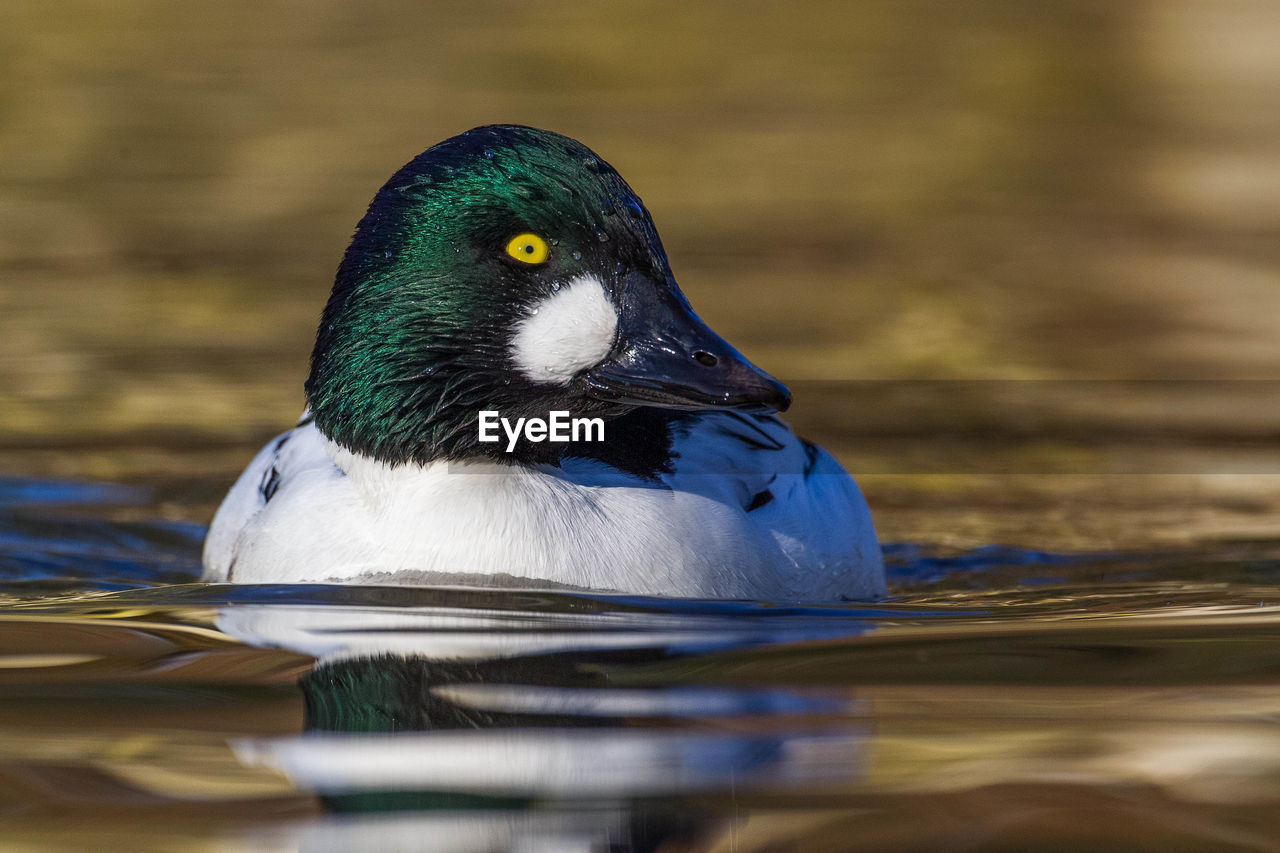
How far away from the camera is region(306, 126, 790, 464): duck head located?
4.07 metres

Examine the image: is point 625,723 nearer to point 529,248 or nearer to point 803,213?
point 529,248

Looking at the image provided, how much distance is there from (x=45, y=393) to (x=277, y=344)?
1.10 metres

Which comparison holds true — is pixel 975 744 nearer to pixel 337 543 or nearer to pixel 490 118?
pixel 337 543

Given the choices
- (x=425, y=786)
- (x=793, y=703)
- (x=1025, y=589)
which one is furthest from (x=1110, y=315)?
(x=425, y=786)

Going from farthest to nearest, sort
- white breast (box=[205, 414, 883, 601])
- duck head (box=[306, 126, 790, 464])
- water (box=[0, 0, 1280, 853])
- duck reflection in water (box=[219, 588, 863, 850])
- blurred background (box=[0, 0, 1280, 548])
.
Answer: blurred background (box=[0, 0, 1280, 548])
white breast (box=[205, 414, 883, 601])
duck head (box=[306, 126, 790, 464])
water (box=[0, 0, 1280, 853])
duck reflection in water (box=[219, 588, 863, 850])

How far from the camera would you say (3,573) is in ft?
18.3

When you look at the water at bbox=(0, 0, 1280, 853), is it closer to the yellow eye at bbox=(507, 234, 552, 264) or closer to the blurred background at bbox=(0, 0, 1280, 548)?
the blurred background at bbox=(0, 0, 1280, 548)

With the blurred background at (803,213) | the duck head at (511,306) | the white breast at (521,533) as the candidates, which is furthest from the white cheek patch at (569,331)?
the blurred background at (803,213)

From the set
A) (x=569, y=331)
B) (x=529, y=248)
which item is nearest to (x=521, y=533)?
(x=569, y=331)

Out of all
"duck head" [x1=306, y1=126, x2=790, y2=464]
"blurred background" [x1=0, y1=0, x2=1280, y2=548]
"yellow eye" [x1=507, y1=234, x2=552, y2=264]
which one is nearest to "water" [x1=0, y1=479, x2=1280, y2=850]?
"duck head" [x1=306, y1=126, x2=790, y2=464]

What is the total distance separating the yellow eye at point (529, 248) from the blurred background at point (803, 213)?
273 centimetres

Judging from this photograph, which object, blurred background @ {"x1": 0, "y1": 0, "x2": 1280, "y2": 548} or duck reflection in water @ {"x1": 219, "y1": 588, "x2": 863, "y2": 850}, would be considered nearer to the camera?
duck reflection in water @ {"x1": 219, "y1": 588, "x2": 863, "y2": 850}

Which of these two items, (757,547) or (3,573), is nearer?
(757,547)

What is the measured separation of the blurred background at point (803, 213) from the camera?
7.12 m
